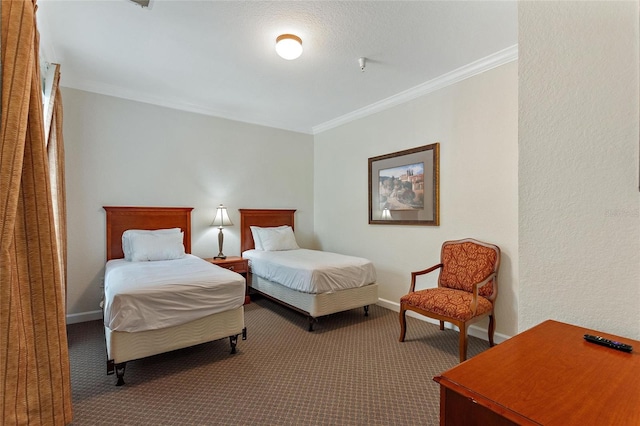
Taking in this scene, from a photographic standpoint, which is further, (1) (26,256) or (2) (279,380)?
(2) (279,380)

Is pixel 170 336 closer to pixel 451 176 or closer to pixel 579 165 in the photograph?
pixel 579 165

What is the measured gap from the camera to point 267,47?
2.87 m

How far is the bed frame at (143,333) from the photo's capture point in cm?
230

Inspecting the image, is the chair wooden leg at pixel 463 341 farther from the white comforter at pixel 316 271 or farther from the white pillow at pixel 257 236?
the white pillow at pixel 257 236

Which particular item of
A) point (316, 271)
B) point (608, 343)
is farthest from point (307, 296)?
point (608, 343)

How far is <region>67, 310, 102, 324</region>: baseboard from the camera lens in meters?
3.56

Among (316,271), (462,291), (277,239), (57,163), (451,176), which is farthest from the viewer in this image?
(277,239)

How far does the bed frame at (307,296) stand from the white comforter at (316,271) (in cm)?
8

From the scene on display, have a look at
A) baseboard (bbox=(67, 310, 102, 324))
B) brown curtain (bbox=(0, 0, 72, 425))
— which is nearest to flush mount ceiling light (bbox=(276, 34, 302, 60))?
brown curtain (bbox=(0, 0, 72, 425))

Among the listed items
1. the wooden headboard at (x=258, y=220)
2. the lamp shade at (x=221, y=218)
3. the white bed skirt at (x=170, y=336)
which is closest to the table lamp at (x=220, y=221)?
the lamp shade at (x=221, y=218)

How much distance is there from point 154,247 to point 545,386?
385cm

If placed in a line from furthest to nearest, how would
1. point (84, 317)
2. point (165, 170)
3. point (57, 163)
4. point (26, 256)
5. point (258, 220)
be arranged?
point (258, 220) → point (165, 170) → point (84, 317) → point (57, 163) → point (26, 256)

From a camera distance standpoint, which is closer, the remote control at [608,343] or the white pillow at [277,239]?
the remote control at [608,343]

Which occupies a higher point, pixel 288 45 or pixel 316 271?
pixel 288 45
